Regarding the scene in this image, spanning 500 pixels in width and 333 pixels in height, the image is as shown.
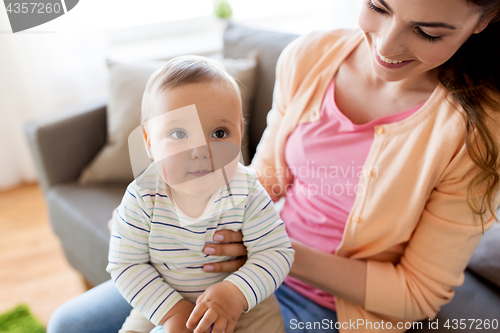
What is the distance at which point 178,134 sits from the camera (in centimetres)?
35

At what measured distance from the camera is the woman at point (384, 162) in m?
0.57

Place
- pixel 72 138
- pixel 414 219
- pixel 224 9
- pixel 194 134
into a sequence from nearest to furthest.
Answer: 1. pixel 194 134
2. pixel 72 138
3. pixel 414 219
4. pixel 224 9

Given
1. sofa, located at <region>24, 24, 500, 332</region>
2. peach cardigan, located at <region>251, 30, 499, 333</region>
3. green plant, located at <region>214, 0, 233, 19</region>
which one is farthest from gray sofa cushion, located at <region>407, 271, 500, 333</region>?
green plant, located at <region>214, 0, 233, 19</region>

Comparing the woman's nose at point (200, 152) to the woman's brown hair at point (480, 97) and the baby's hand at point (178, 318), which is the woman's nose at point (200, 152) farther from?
the woman's brown hair at point (480, 97)

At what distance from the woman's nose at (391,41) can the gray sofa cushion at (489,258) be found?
0.54 m

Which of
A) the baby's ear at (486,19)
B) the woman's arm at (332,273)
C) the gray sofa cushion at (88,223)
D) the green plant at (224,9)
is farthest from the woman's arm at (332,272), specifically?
the green plant at (224,9)

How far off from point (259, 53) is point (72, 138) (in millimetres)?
569

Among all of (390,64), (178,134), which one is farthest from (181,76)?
(390,64)

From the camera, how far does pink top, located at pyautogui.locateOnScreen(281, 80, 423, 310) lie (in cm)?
72

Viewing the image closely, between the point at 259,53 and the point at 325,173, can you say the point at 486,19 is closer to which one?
the point at 325,173

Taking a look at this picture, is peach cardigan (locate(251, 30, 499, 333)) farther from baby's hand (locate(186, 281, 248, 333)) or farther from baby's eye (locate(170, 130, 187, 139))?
baby's eye (locate(170, 130, 187, 139))

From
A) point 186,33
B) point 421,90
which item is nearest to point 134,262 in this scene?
point 186,33

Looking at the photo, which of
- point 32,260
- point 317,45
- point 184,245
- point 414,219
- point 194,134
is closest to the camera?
point 194,134

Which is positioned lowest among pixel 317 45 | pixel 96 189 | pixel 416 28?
pixel 96 189
